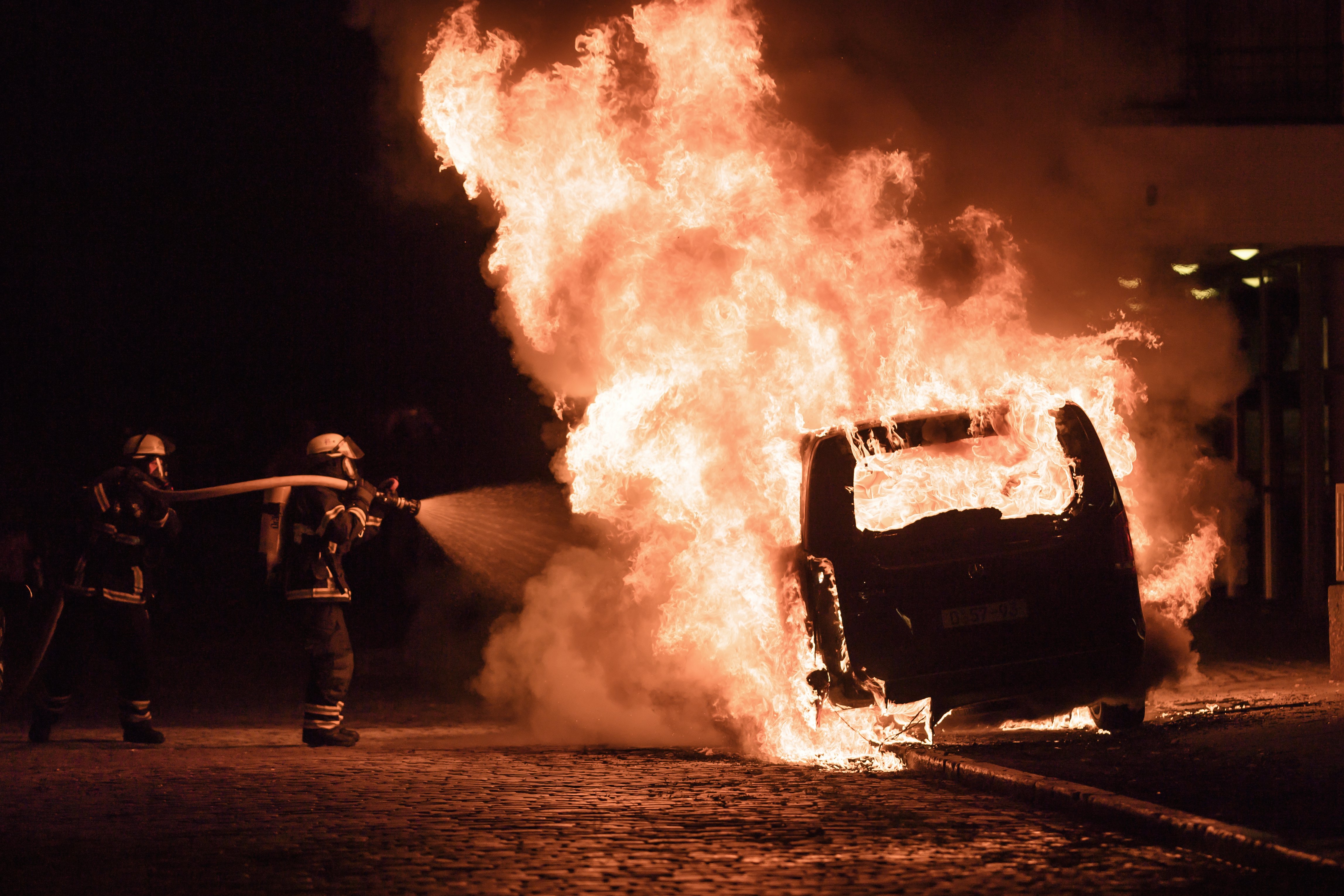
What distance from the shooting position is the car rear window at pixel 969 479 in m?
8.84

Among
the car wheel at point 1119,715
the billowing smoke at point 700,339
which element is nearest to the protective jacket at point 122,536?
the billowing smoke at point 700,339

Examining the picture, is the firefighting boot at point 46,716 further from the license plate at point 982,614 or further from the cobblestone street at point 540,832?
the license plate at point 982,614

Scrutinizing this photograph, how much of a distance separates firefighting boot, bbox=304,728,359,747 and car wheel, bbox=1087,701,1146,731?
4580mm

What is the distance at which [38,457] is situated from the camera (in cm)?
2122

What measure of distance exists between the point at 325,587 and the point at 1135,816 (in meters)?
5.49

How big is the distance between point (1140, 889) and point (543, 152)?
7289mm

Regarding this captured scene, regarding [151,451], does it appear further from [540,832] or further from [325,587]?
[540,832]

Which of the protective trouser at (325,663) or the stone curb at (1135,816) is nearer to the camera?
the stone curb at (1135,816)

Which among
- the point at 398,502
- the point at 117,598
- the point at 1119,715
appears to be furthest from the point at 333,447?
the point at 1119,715

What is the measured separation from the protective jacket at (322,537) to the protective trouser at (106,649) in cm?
109

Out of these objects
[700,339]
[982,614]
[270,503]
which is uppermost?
[700,339]

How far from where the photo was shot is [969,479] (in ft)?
30.0

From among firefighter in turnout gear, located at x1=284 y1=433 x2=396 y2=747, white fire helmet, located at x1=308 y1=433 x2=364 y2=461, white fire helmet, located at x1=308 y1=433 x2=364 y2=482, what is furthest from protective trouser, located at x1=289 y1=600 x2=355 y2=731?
white fire helmet, located at x1=308 y1=433 x2=364 y2=461

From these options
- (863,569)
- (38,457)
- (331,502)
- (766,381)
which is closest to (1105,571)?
(863,569)
